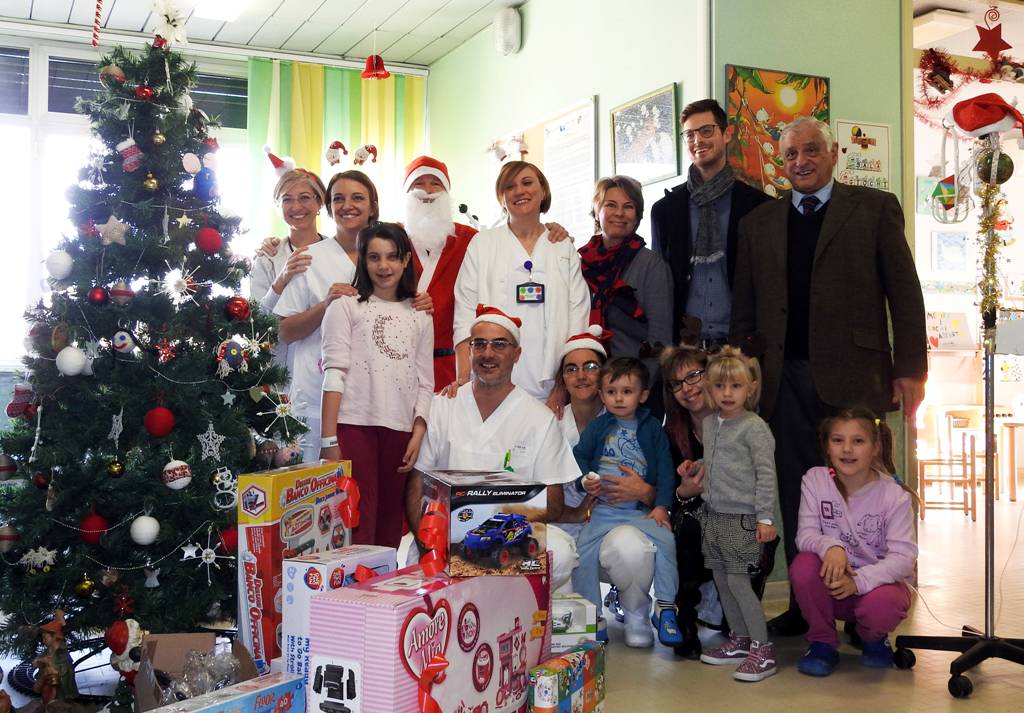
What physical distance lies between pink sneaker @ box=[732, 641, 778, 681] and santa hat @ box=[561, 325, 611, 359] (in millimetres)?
1141

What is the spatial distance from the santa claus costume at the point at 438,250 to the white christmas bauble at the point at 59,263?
54.9 inches

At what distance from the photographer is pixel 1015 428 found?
7.54 m

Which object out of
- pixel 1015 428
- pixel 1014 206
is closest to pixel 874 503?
pixel 1015 428

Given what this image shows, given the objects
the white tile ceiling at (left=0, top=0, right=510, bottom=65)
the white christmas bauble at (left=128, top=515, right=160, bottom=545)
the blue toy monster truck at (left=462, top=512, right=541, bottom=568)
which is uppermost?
the white tile ceiling at (left=0, top=0, right=510, bottom=65)

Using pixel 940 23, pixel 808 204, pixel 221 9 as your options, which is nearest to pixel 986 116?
pixel 808 204

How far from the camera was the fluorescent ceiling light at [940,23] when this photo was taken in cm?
499

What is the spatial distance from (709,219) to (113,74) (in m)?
2.18

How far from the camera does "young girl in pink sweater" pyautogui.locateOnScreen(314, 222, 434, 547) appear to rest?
3.19m

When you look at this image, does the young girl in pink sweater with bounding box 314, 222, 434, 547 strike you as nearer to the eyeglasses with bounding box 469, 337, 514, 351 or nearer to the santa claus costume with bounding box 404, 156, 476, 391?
the eyeglasses with bounding box 469, 337, 514, 351

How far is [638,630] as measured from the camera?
3234 millimetres

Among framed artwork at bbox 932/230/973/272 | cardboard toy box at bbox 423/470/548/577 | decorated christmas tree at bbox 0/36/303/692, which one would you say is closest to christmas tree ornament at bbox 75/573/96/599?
decorated christmas tree at bbox 0/36/303/692

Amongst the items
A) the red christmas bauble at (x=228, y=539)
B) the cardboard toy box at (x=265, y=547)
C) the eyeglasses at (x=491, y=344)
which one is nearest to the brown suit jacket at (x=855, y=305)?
the eyeglasses at (x=491, y=344)

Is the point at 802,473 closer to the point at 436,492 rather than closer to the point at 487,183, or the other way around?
the point at 436,492

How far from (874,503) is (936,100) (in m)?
3.46
